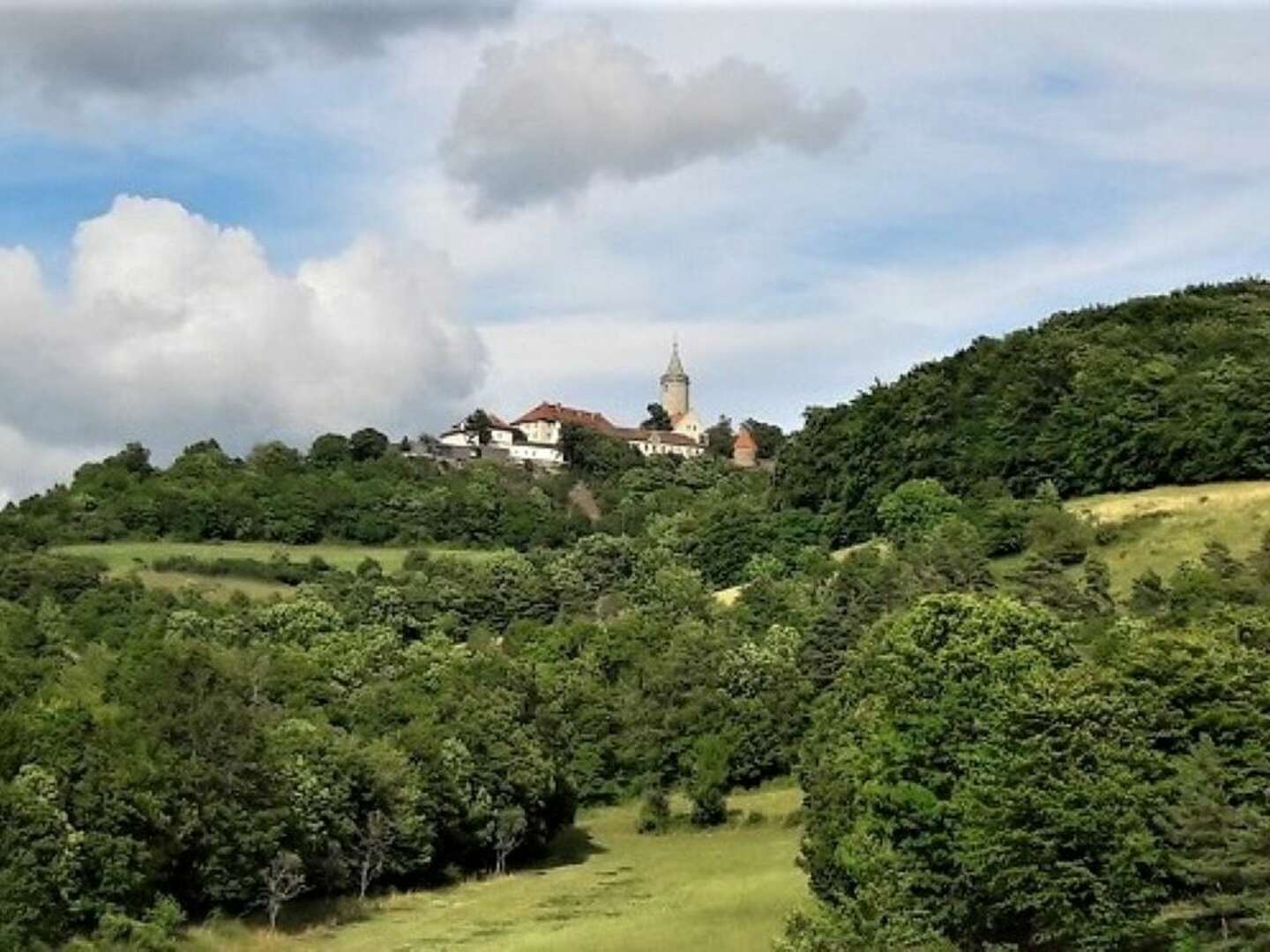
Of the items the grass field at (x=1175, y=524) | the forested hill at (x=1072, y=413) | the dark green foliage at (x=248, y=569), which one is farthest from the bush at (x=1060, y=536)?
the dark green foliage at (x=248, y=569)

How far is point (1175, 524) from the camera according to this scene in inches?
4316

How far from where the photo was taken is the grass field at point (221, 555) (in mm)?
146250

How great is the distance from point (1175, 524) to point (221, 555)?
315 ft

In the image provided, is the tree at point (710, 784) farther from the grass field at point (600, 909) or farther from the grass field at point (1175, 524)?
the grass field at point (1175, 524)

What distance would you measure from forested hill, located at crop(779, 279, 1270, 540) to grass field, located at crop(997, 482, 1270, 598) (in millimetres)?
4782

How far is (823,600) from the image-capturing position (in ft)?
342

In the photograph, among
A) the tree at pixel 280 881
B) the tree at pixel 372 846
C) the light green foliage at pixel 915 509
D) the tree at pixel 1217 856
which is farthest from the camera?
the light green foliage at pixel 915 509

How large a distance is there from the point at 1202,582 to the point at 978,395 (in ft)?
212

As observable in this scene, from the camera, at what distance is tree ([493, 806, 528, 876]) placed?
7950 centimetres

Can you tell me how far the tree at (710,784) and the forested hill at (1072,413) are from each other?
49872 mm

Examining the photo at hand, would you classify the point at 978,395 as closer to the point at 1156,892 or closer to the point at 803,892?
the point at 803,892

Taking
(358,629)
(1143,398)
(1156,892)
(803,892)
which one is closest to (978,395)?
(1143,398)

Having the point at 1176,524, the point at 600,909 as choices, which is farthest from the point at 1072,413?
the point at 600,909

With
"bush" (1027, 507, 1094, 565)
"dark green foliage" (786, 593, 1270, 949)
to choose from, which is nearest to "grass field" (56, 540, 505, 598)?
"bush" (1027, 507, 1094, 565)
